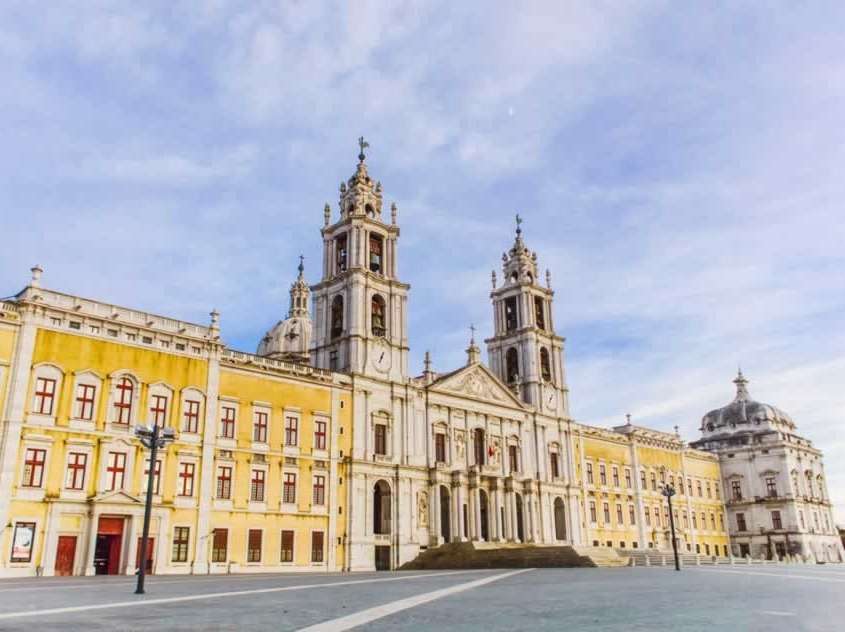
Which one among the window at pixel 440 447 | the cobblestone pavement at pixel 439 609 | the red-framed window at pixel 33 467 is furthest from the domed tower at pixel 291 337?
the cobblestone pavement at pixel 439 609

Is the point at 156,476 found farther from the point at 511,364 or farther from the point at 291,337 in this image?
the point at 291,337

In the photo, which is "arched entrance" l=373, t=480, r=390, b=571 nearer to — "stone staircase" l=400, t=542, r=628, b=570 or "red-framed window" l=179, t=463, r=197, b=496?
"stone staircase" l=400, t=542, r=628, b=570

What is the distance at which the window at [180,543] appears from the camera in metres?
36.2

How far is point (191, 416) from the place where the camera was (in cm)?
3838

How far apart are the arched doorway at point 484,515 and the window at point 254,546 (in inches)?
679

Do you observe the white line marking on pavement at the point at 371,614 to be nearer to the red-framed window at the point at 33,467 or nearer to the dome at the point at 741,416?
the red-framed window at the point at 33,467

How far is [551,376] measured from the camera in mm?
63094

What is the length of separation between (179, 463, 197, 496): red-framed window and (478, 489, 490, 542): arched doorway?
69.5ft

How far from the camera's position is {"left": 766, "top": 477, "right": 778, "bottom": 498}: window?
75562mm

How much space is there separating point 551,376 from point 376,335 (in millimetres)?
19499

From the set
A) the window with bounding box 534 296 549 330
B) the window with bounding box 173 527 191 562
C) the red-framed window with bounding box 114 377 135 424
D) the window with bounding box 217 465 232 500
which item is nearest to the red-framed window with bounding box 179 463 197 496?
the window with bounding box 217 465 232 500

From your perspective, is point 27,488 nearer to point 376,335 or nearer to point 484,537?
point 376,335

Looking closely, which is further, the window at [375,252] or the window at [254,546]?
the window at [375,252]

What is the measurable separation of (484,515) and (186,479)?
2311 cm
